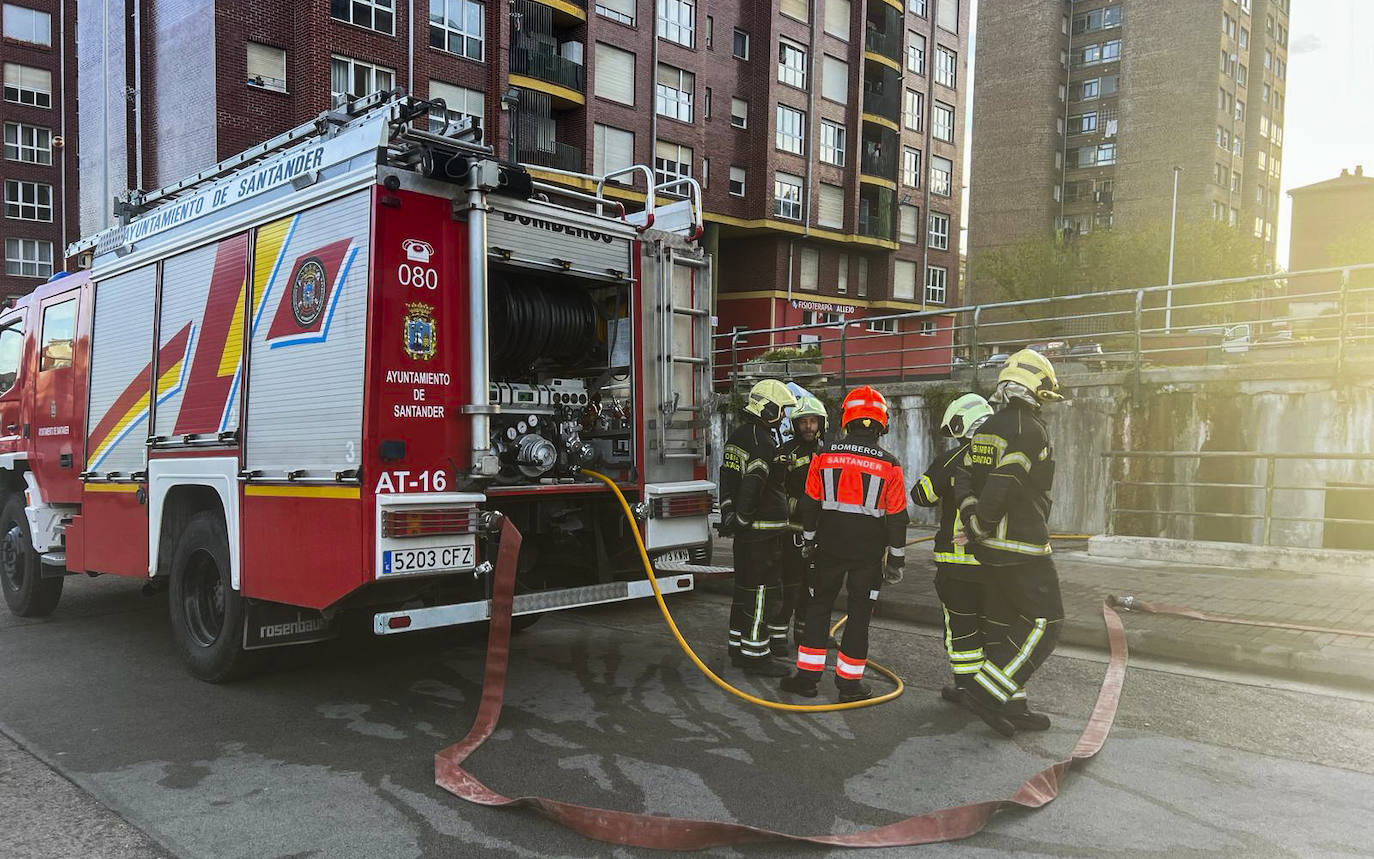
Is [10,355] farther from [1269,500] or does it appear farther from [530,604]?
[1269,500]

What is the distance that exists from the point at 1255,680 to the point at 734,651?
314 cm

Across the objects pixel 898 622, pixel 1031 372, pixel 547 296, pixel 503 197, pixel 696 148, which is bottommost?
pixel 898 622

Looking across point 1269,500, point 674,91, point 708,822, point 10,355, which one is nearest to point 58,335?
point 10,355

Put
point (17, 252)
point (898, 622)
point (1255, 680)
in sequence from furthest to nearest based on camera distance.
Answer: point (17, 252), point (898, 622), point (1255, 680)

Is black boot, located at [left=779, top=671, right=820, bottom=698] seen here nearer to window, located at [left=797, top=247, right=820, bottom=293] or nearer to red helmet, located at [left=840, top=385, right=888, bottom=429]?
red helmet, located at [left=840, top=385, right=888, bottom=429]

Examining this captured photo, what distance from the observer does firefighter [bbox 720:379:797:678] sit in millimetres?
6094

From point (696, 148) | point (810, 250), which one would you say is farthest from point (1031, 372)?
point (810, 250)

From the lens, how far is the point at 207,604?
6121 millimetres

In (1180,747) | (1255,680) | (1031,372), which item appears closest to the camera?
(1180,747)

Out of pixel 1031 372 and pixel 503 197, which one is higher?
pixel 503 197

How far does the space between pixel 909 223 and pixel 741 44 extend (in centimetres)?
1229

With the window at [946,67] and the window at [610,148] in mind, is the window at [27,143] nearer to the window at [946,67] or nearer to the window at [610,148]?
the window at [610,148]

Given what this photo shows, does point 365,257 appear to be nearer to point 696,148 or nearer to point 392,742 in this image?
point 392,742

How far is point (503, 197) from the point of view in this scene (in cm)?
544
